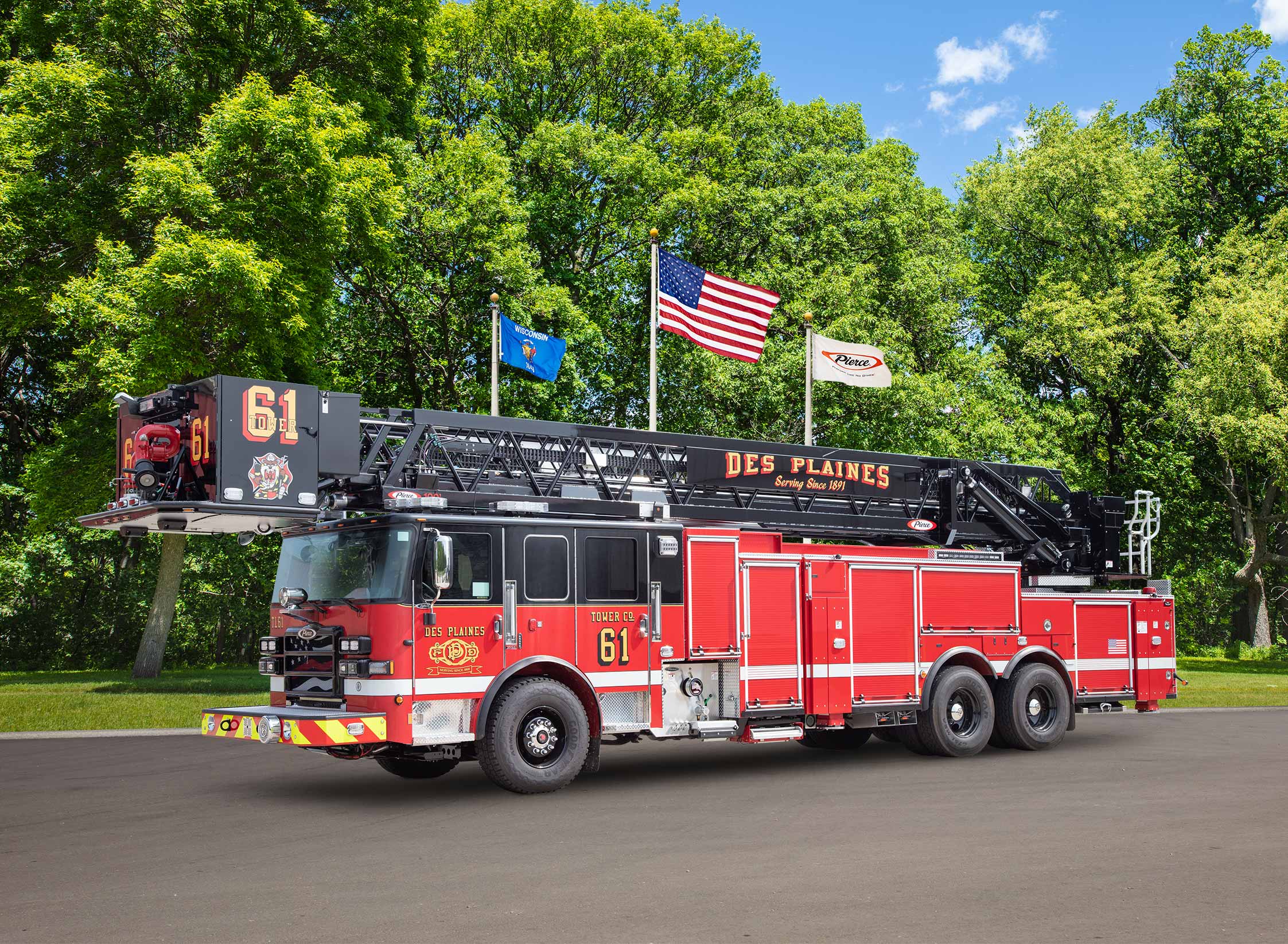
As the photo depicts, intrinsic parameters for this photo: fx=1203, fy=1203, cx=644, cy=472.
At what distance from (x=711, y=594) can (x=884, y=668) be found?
8.56 feet

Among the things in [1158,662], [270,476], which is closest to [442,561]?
[270,476]

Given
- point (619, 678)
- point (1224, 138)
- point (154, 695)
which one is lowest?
point (154, 695)

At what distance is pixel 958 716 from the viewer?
14.9m

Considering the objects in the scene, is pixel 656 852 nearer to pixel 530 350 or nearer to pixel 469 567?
pixel 469 567

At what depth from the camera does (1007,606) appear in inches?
611

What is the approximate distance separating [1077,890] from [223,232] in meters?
19.8

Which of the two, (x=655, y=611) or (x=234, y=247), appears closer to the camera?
(x=655, y=611)

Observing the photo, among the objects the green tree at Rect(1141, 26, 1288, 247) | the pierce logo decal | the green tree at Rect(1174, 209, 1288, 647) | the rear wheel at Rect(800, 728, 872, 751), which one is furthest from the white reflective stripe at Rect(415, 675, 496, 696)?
the green tree at Rect(1141, 26, 1288, 247)

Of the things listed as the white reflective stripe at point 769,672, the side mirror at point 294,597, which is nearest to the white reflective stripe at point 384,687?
the side mirror at point 294,597

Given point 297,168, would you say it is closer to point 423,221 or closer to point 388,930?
point 423,221

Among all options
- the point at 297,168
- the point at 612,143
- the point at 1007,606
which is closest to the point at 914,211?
the point at 612,143

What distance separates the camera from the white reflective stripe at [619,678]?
1193 cm

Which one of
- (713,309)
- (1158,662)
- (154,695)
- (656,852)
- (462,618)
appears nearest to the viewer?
(656,852)

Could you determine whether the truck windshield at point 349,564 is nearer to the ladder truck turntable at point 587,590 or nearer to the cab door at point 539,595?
the ladder truck turntable at point 587,590
